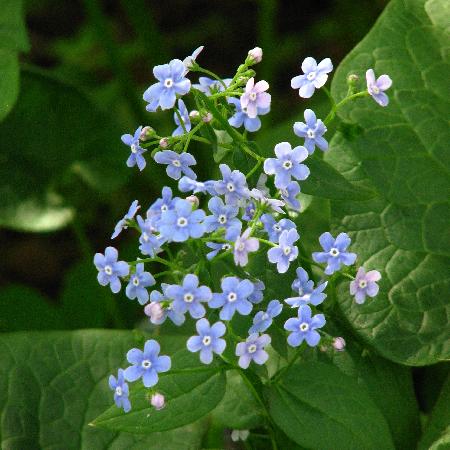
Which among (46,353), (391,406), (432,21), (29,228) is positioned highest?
(432,21)

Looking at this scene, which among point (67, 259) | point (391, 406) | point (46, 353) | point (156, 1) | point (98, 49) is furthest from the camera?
point (156, 1)

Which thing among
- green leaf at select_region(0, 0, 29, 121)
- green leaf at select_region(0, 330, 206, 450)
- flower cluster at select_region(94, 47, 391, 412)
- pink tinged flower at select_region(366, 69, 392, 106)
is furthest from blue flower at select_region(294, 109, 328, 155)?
green leaf at select_region(0, 0, 29, 121)

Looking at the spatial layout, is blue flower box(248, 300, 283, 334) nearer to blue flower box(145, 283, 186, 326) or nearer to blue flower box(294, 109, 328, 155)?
blue flower box(145, 283, 186, 326)

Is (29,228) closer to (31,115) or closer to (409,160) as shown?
(31,115)

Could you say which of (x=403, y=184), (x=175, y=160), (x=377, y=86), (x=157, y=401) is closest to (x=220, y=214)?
(x=175, y=160)

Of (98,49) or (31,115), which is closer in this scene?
(31,115)

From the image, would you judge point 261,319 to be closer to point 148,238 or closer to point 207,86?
point 148,238

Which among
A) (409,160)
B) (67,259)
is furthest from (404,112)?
(67,259)
